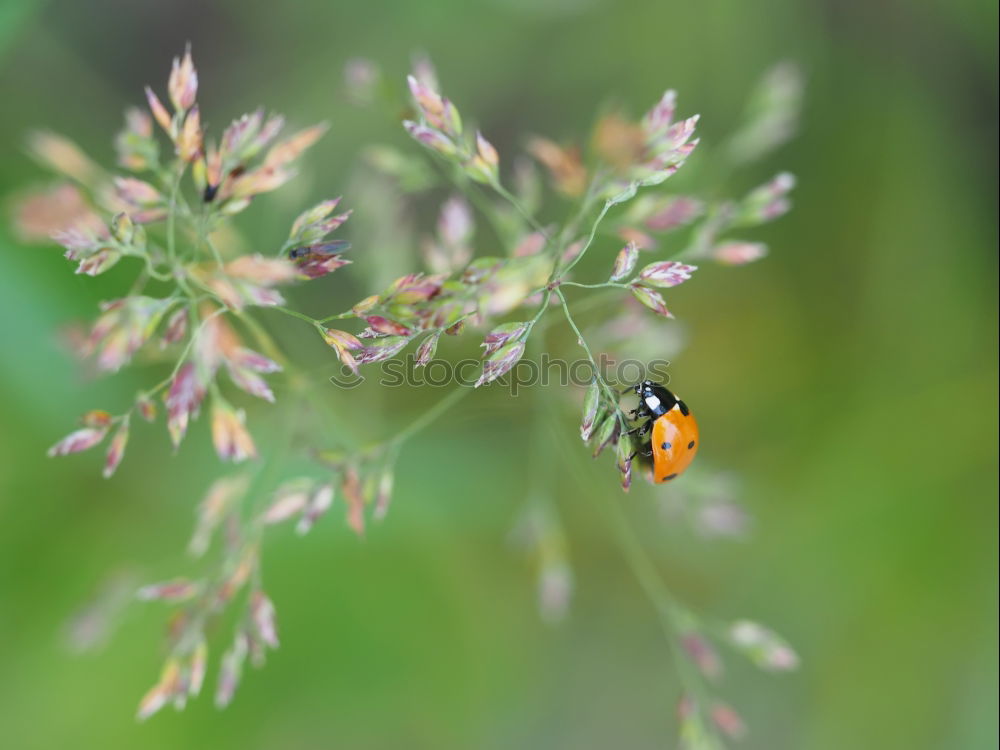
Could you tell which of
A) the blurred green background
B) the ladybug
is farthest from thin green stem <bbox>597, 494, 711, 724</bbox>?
the ladybug

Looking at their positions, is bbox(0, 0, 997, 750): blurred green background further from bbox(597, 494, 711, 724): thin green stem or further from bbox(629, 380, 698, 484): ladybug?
bbox(629, 380, 698, 484): ladybug

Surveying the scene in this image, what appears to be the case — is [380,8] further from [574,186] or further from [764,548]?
[764,548]

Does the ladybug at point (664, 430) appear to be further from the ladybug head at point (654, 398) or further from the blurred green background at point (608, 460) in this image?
the blurred green background at point (608, 460)

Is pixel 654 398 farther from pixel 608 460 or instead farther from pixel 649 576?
pixel 649 576

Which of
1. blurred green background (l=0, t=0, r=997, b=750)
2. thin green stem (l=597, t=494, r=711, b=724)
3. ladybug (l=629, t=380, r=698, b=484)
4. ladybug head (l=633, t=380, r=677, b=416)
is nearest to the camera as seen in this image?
ladybug (l=629, t=380, r=698, b=484)

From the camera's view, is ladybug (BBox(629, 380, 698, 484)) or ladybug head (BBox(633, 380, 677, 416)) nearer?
ladybug (BBox(629, 380, 698, 484))

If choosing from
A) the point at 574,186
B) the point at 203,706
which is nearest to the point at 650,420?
the point at 574,186

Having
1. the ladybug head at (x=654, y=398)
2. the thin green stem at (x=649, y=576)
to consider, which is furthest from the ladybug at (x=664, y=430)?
the thin green stem at (x=649, y=576)
